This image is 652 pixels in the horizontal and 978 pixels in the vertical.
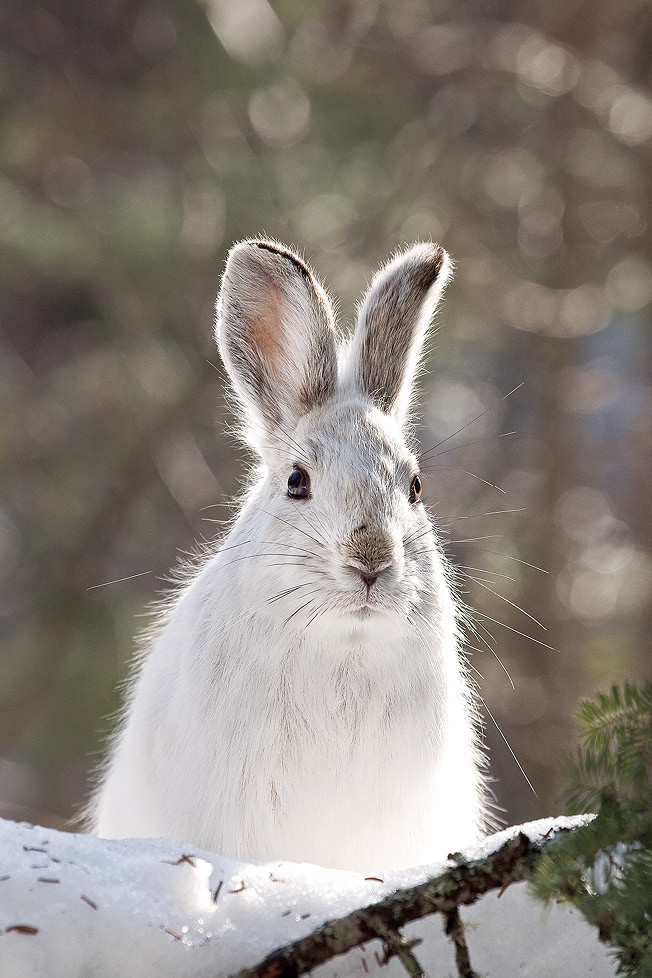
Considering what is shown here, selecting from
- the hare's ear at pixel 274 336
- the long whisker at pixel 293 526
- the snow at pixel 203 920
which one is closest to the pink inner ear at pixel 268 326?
the hare's ear at pixel 274 336

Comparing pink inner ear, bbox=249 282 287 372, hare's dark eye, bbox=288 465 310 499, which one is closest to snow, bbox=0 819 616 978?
hare's dark eye, bbox=288 465 310 499

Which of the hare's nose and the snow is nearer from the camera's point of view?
the snow

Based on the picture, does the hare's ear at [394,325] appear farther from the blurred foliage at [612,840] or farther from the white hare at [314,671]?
the blurred foliage at [612,840]

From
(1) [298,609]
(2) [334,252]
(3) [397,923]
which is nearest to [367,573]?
(1) [298,609]

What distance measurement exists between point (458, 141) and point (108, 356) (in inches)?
112

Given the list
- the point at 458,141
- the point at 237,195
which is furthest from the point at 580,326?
the point at 237,195

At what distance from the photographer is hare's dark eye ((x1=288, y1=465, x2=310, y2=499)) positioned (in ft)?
7.06

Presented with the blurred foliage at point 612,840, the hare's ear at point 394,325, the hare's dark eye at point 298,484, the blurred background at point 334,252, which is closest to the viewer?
the blurred foliage at point 612,840

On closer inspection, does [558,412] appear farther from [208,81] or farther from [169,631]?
[169,631]

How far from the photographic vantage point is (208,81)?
19.4 ft

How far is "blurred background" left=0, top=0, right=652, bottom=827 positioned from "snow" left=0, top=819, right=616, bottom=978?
4259 mm

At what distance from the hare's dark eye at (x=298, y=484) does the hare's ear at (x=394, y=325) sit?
12.0 inches

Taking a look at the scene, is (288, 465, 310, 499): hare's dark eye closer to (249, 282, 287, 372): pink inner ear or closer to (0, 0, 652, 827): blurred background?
(249, 282, 287, 372): pink inner ear

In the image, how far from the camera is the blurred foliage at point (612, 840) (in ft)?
3.07
